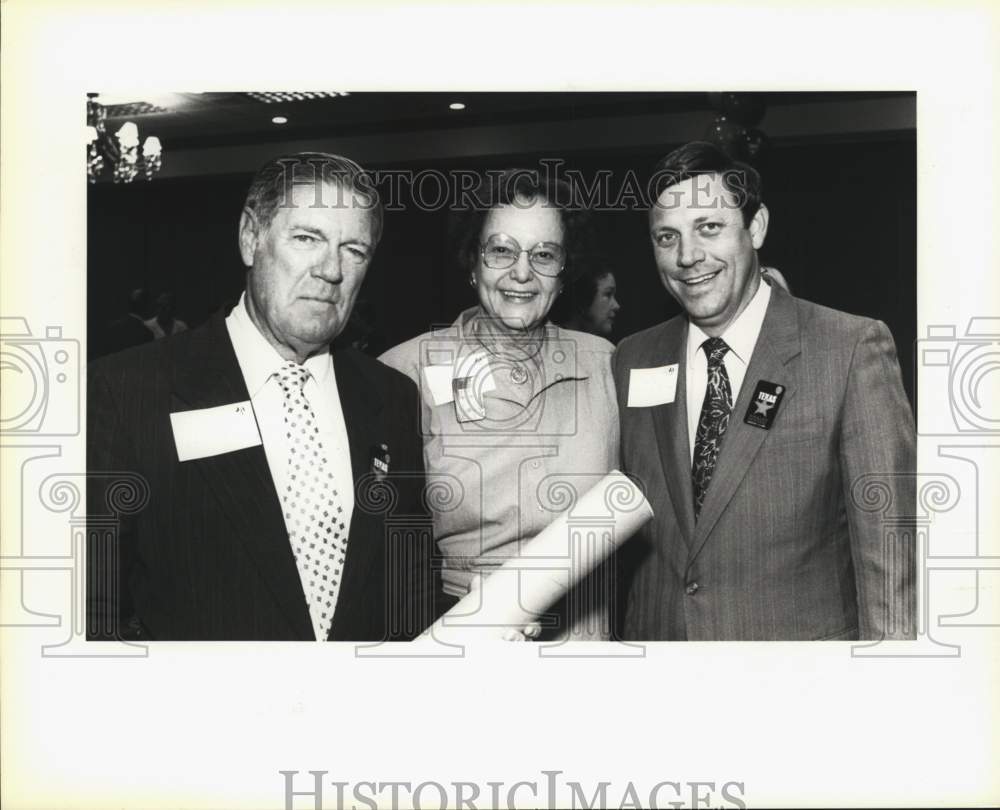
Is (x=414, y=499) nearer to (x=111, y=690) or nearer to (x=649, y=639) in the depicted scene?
(x=649, y=639)

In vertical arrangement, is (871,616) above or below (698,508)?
below

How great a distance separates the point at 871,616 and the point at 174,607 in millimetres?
1998

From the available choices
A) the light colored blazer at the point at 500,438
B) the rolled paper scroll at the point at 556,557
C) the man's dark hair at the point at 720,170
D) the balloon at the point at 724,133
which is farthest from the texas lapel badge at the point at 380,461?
the balloon at the point at 724,133

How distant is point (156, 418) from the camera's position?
327 cm

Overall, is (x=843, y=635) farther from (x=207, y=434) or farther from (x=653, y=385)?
(x=207, y=434)

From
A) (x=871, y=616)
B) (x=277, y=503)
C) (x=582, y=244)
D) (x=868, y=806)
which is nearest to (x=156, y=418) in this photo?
(x=277, y=503)

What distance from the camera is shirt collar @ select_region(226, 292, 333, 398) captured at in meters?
3.29

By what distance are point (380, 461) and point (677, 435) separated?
33.8 inches

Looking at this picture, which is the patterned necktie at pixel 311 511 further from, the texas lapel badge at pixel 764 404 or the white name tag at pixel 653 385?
the texas lapel badge at pixel 764 404

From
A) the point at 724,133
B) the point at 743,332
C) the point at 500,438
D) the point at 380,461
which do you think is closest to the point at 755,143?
the point at 724,133

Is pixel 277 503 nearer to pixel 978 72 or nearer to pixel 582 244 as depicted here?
pixel 582 244

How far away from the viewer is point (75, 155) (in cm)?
331

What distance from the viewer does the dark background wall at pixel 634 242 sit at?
3264mm

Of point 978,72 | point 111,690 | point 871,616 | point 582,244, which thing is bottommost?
point 111,690
